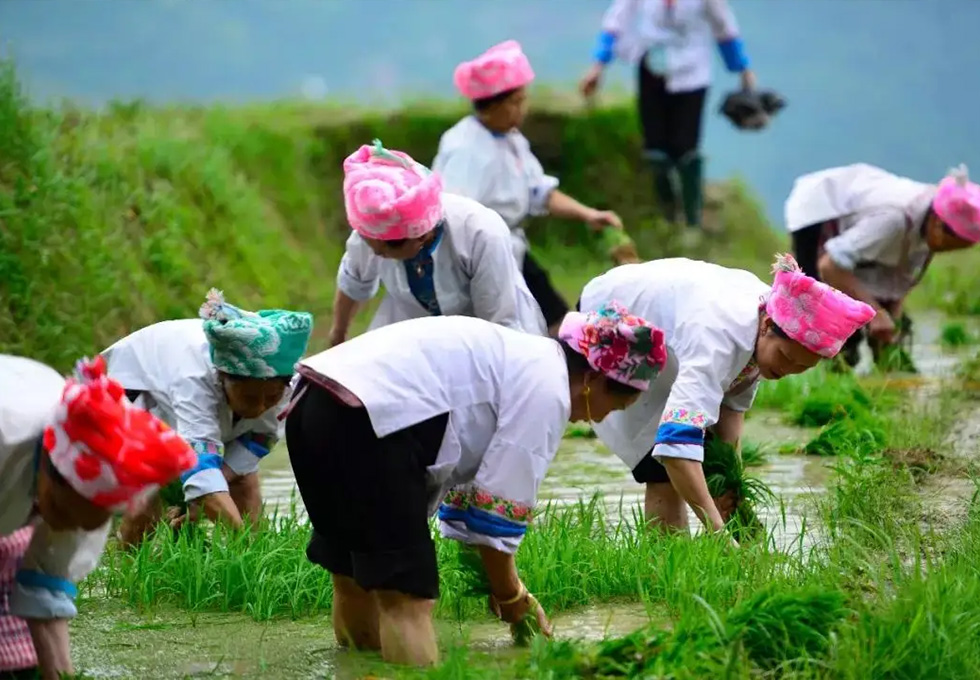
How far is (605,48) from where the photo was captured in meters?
11.7

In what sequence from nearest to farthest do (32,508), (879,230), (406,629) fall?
(32,508), (406,629), (879,230)

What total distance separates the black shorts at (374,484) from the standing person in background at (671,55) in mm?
7694

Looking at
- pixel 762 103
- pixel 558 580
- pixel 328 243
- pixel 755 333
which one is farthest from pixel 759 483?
pixel 328 243

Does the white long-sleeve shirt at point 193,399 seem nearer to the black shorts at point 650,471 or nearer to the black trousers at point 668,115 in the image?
the black shorts at point 650,471

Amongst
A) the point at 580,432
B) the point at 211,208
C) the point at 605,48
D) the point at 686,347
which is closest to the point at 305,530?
the point at 686,347

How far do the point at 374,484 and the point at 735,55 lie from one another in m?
8.30

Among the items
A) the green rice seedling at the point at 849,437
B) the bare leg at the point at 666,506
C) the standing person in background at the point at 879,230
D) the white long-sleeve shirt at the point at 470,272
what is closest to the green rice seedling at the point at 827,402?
the green rice seedling at the point at 849,437

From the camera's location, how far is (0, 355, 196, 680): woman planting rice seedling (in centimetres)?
364

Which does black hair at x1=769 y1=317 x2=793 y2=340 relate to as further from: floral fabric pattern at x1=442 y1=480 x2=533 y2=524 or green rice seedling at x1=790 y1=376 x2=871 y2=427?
green rice seedling at x1=790 y1=376 x2=871 y2=427

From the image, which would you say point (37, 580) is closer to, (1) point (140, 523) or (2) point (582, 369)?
(2) point (582, 369)

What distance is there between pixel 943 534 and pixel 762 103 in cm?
687

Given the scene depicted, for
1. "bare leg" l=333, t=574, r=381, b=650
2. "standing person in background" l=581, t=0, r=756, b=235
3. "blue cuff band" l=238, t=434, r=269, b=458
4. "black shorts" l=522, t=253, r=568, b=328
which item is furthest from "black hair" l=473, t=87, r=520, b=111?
"standing person in background" l=581, t=0, r=756, b=235

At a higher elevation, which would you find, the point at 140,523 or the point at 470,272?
the point at 470,272

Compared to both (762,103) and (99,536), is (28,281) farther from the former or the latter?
(762,103)
